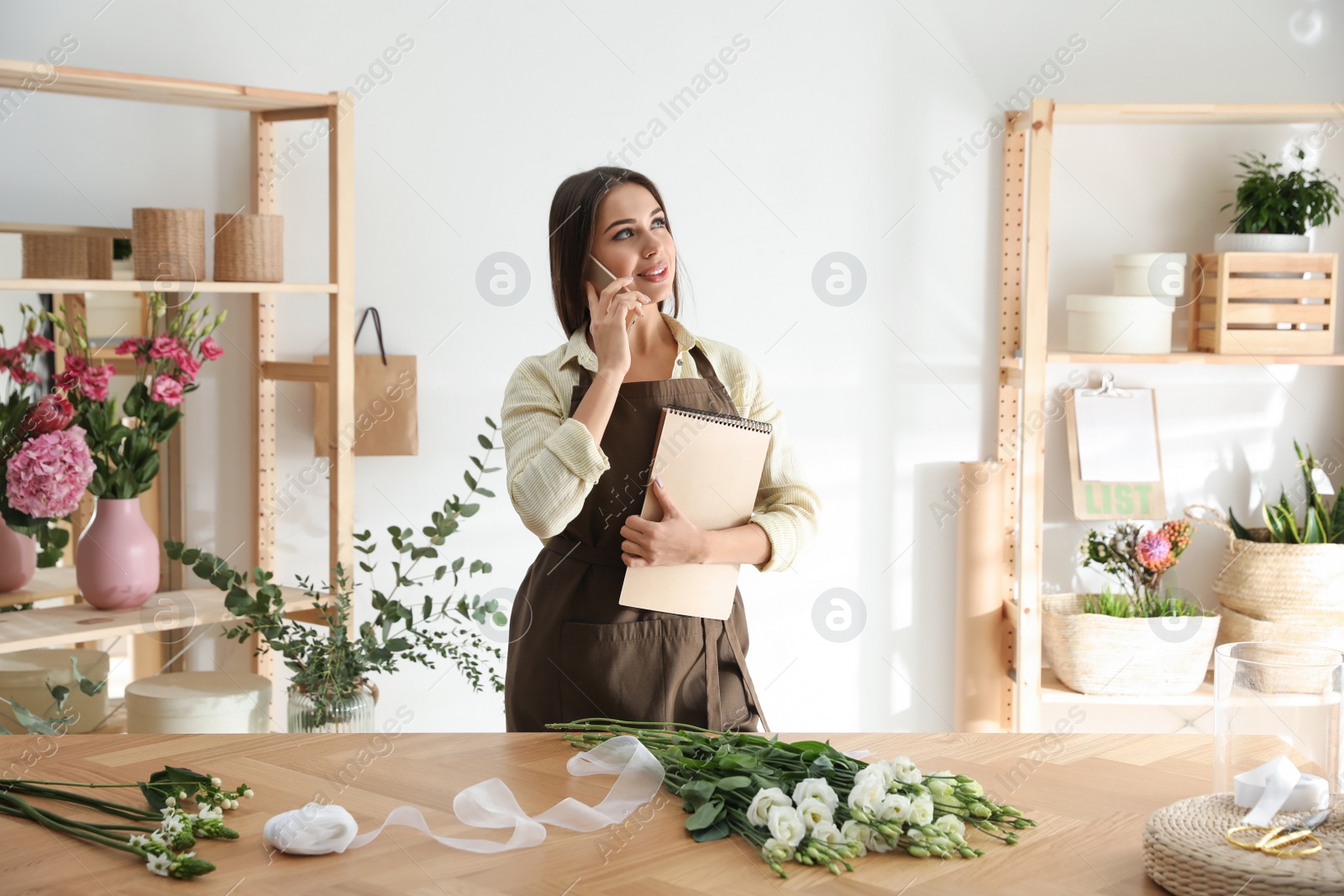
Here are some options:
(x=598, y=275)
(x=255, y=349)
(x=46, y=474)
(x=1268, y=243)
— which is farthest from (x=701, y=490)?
(x=1268, y=243)

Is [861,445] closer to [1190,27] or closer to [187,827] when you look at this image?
[1190,27]

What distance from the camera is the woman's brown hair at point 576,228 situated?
1857 millimetres

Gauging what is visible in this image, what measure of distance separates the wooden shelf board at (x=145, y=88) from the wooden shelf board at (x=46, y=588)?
1.04 metres

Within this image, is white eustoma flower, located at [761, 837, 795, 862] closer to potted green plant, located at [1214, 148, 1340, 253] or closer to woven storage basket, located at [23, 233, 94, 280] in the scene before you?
woven storage basket, located at [23, 233, 94, 280]

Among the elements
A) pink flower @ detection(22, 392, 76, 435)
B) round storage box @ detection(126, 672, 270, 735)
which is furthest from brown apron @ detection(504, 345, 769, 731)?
pink flower @ detection(22, 392, 76, 435)

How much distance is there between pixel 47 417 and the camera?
7.32ft

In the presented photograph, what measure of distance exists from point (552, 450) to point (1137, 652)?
5.41 feet

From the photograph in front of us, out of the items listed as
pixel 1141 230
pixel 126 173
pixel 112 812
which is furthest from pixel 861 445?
pixel 112 812

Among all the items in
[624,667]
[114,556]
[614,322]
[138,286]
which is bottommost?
[624,667]

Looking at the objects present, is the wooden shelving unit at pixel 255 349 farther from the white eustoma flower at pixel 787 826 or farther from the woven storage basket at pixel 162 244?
the white eustoma flower at pixel 787 826

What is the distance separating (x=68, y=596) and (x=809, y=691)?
1.81 metres

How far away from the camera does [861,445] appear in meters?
3.00

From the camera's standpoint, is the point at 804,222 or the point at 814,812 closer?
the point at 814,812

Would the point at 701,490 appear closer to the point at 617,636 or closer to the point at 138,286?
the point at 617,636
